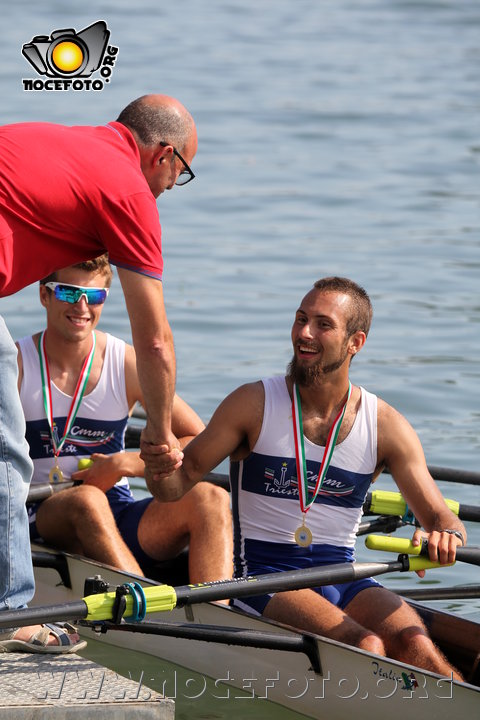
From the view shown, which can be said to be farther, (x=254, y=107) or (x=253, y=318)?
(x=254, y=107)

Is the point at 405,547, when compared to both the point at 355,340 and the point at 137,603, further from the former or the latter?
the point at 137,603

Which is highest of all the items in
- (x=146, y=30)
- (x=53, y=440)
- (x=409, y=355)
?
(x=146, y=30)

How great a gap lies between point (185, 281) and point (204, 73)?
11.0 m

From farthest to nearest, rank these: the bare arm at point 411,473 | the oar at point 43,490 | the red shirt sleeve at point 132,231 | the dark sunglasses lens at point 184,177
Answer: the oar at point 43,490, the bare arm at point 411,473, the dark sunglasses lens at point 184,177, the red shirt sleeve at point 132,231

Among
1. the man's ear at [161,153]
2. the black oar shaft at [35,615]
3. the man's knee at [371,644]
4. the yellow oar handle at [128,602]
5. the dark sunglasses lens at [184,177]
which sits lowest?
the man's knee at [371,644]

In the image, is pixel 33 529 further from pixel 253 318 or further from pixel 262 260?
pixel 262 260

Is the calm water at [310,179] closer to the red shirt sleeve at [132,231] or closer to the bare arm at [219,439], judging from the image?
the bare arm at [219,439]

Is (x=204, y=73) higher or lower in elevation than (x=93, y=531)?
higher

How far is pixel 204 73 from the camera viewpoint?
24031mm

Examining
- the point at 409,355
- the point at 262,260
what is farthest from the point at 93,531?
the point at 262,260

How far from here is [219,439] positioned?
5.52 metres

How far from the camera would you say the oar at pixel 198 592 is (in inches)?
180

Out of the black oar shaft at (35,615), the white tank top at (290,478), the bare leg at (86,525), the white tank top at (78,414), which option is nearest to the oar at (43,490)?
the bare leg at (86,525)

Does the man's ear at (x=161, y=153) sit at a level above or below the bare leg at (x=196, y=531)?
above
